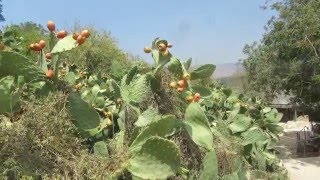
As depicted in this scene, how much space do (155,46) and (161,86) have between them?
0.31 metres

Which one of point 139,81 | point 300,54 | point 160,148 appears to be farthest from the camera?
point 300,54

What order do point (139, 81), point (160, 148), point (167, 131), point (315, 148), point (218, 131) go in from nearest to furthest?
point (160, 148) → point (167, 131) → point (139, 81) → point (218, 131) → point (315, 148)

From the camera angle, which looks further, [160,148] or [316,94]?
[316,94]

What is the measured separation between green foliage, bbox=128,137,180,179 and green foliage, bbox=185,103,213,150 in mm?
575

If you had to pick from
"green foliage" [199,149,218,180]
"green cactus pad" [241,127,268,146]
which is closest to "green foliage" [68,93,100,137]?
"green foliage" [199,149,218,180]

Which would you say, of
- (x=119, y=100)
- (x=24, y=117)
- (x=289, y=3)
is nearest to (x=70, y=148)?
(x=24, y=117)

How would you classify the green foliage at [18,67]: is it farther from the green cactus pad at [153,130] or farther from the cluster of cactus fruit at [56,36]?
the green cactus pad at [153,130]

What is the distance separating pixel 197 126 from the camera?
307cm

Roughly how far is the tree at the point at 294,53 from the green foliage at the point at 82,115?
8.57 meters

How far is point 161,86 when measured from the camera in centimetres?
327

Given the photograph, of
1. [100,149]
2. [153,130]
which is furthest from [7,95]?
[153,130]

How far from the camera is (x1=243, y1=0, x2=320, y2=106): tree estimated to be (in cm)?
1066

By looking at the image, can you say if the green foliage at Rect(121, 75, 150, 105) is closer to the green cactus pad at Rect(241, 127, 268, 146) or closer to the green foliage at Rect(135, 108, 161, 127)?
the green foliage at Rect(135, 108, 161, 127)

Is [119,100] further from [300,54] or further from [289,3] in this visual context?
[289,3]
